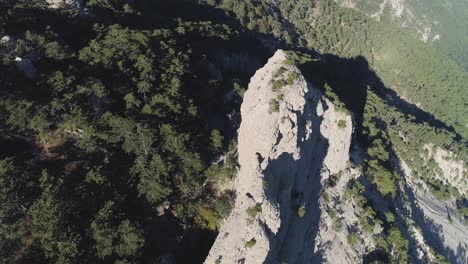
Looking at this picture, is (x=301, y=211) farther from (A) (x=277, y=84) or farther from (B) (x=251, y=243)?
(A) (x=277, y=84)

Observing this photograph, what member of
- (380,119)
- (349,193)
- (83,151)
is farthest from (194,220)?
(380,119)

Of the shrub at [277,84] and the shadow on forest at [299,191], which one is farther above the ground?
the shrub at [277,84]

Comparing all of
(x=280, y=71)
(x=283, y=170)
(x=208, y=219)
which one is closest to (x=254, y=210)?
(x=208, y=219)

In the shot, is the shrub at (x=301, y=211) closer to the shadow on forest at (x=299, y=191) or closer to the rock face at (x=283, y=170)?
the rock face at (x=283, y=170)

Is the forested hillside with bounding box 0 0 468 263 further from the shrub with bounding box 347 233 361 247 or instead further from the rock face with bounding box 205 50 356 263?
the shrub with bounding box 347 233 361 247

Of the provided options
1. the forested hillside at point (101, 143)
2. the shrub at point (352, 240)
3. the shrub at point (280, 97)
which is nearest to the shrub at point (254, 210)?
the forested hillside at point (101, 143)
